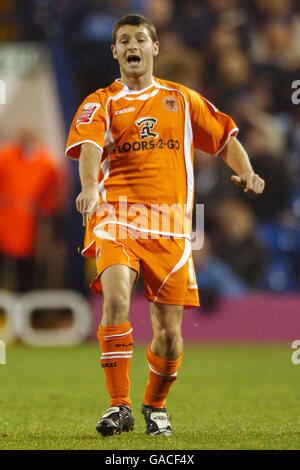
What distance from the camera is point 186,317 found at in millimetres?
9305

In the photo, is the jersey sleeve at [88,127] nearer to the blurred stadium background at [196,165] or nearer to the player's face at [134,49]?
the player's face at [134,49]

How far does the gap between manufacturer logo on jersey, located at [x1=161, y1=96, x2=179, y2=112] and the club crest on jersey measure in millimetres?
126

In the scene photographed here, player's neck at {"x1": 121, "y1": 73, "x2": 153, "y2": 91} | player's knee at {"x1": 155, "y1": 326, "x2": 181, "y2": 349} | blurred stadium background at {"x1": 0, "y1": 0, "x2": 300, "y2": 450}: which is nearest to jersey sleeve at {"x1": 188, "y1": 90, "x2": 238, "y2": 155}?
player's neck at {"x1": 121, "y1": 73, "x2": 153, "y2": 91}

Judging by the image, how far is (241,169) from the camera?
4359mm

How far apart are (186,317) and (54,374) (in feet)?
9.28

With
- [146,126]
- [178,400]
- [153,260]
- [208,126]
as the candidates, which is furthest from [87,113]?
[178,400]

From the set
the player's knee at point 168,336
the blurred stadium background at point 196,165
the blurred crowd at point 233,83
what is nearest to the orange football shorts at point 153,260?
the player's knee at point 168,336

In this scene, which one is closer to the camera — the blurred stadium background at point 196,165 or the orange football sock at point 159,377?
the orange football sock at point 159,377

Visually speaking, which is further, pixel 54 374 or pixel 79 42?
pixel 79 42

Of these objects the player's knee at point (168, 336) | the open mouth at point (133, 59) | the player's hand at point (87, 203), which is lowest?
the player's knee at point (168, 336)

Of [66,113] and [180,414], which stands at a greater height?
[66,113]

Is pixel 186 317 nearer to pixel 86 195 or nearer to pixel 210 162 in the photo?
pixel 210 162

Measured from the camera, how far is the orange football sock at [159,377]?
4.18 m
